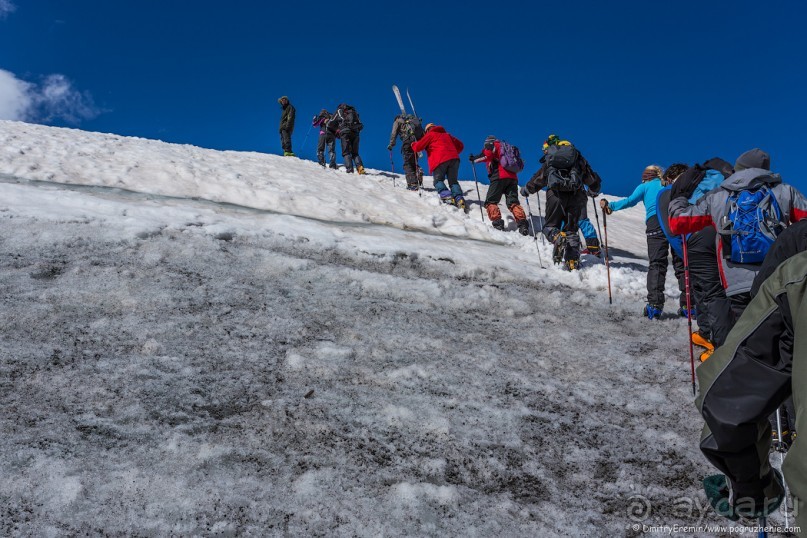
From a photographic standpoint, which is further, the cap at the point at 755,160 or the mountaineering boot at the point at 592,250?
the mountaineering boot at the point at 592,250

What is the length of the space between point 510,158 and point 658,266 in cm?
431

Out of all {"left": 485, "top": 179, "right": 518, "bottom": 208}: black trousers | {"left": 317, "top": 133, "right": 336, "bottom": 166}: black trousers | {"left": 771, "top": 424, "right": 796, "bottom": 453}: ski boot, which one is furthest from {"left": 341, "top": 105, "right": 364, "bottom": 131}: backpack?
{"left": 771, "top": 424, "right": 796, "bottom": 453}: ski boot

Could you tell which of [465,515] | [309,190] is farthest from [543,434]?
[309,190]

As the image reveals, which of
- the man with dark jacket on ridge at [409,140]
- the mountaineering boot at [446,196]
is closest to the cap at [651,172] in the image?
the mountaineering boot at [446,196]

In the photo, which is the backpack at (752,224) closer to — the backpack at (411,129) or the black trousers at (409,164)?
the black trousers at (409,164)

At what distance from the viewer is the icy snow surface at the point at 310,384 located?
280 centimetres

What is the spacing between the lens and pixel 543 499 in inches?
120

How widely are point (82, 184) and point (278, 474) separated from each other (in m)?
7.57

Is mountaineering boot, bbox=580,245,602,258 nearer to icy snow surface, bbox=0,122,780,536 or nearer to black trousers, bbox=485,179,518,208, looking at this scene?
icy snow surface, bbox=0,122,780,536

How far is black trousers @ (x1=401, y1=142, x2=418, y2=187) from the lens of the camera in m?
13.2

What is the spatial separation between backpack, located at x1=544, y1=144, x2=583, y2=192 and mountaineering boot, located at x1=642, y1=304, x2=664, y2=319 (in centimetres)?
238

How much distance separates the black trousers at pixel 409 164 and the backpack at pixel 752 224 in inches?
369

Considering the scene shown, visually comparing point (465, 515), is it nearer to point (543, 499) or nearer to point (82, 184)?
point (543, 499)

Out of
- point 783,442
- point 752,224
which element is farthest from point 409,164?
point 783,442
